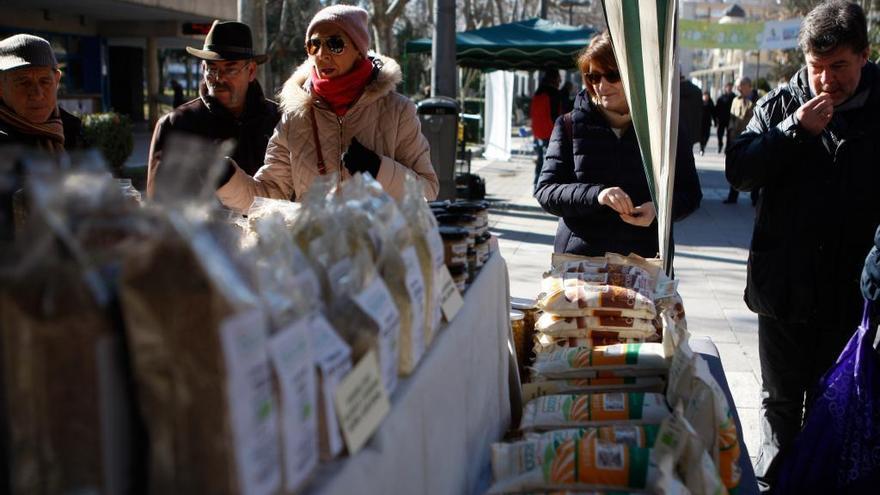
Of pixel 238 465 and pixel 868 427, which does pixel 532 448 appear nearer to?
Answer: pixel 238 465

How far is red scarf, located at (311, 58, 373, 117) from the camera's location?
10.7ft

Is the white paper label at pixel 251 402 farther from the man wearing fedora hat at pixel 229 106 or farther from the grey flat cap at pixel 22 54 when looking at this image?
the man wearing fedora hat at pixel 229 106

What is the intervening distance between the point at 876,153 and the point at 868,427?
970mm

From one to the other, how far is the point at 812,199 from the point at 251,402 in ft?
9.09

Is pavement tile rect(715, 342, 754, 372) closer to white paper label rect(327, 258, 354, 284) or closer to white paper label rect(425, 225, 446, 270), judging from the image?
white paper label rect(425, 225, 446, 270)

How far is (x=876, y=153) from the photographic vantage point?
3.15 m

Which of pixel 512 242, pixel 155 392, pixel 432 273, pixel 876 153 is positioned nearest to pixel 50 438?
pixel 155 392

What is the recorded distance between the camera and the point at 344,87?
326cm

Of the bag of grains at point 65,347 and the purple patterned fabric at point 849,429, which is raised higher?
the bag of grains at point 65,347

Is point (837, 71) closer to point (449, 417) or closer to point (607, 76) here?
point (607, 76)

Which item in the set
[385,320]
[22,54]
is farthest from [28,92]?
[385,320]

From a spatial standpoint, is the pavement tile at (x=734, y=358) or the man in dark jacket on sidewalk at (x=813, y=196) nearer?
the man in dark jacket on sidewalk at (x=813, y=196)

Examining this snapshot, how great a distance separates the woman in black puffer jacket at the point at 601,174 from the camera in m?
3.44

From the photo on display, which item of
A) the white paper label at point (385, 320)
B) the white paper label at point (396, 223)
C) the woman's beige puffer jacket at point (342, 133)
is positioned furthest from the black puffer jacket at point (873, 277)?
the white paper label at point (385, 320)
